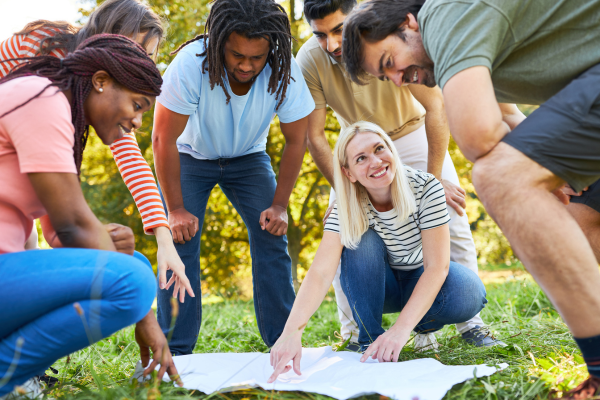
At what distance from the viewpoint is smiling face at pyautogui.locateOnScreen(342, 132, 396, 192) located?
2627mm

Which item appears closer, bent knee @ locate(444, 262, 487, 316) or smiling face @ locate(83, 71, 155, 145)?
smiling face @ locate(83, 71, 155, 145)

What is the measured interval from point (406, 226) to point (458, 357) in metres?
0.69

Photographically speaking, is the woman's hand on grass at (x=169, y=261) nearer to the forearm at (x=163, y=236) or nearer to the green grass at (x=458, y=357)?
the forearm at (x=163, y=236)

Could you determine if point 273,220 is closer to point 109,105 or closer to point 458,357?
point 458,357

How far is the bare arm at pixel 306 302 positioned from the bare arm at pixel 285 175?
1.46ft

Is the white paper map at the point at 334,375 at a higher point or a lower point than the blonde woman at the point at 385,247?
lower

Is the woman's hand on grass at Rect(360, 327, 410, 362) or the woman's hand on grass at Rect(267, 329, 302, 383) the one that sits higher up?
the woman's hand on grass at Rect(267, 329, 302, 383)

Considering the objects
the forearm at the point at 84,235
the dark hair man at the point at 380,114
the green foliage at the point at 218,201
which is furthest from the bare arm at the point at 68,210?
the green foliage at the point at 218,201

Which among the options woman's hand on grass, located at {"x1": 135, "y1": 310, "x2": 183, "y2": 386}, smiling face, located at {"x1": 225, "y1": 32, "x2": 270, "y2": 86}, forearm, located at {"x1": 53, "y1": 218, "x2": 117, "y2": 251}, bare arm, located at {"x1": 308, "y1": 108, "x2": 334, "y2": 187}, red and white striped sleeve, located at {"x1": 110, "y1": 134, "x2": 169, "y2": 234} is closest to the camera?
forearm, located at {"x1": 53, "y1": 218, "x2": 117, "y2": 251}

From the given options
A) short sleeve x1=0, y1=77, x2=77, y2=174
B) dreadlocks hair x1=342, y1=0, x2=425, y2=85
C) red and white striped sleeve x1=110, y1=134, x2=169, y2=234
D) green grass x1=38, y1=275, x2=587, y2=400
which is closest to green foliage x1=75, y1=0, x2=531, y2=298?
green grass x1=38, y1=275, x2=587, y2=400

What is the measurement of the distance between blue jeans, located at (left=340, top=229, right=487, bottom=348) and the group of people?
11 millimetres

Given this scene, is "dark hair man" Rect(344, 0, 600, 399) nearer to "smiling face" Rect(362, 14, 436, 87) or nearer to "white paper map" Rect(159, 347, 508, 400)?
"smiling face" Rect(362, 14, 436, 87)

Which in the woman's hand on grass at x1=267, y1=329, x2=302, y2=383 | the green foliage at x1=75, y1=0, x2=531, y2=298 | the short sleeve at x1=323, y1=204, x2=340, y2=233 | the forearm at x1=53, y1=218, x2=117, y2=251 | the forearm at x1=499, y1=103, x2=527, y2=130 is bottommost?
the green foliage at x1=75, y1=0, x2=531, y2=298

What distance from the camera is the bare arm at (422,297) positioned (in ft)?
7.29
